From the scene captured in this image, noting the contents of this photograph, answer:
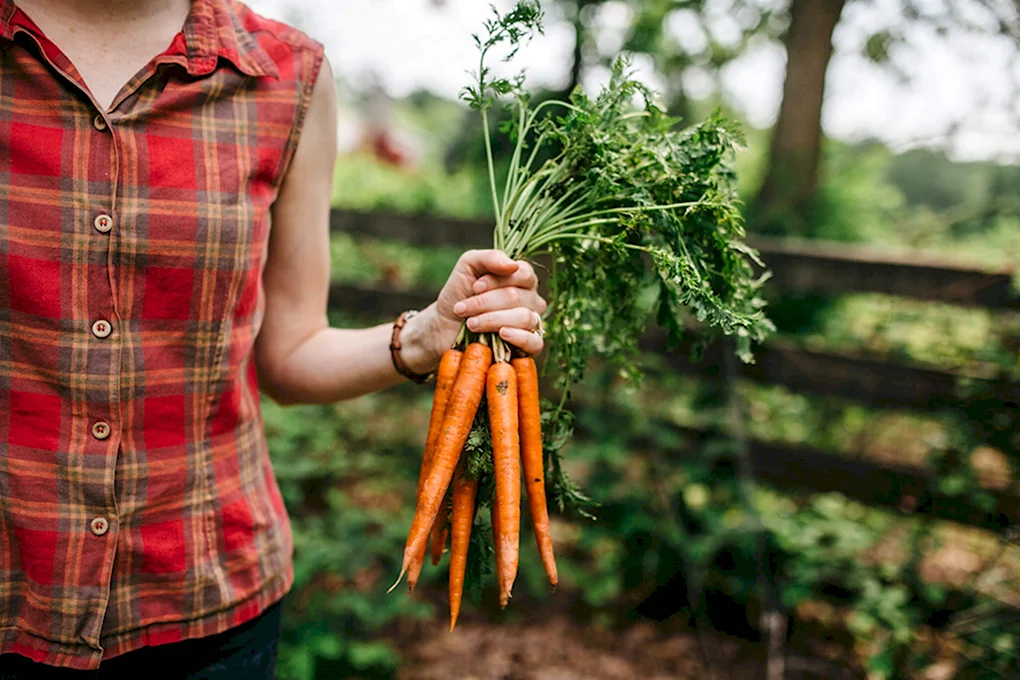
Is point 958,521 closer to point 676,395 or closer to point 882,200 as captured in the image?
point 676,395

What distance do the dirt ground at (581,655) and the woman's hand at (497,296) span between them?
2201 millimetres

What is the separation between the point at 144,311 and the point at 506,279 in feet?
1.85

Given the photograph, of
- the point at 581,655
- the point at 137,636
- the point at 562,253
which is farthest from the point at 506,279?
the point at 581,655

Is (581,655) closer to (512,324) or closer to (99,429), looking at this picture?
(512,324)

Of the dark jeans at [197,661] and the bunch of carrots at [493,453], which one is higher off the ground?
the bunch of carrots at [493,453]

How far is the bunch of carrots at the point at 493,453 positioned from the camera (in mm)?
1297

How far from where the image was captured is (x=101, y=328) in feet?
3.57

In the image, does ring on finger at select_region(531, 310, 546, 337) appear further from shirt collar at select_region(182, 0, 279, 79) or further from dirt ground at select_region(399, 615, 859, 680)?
dirt ground at select_region(399, 615, 859, 680)

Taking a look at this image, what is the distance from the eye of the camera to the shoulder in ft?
4.21

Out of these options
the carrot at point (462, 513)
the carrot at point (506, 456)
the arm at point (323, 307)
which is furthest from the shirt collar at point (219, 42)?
the carrot at point (462, 513)

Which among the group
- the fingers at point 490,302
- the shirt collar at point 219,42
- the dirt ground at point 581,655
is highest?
the shirt collar at point 219,42

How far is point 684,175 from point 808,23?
9.54ft

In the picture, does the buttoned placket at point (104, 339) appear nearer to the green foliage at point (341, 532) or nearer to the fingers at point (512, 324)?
the fingers at point (512, 324)

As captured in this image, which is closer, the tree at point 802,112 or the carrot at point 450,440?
the carrot at point 450,440
